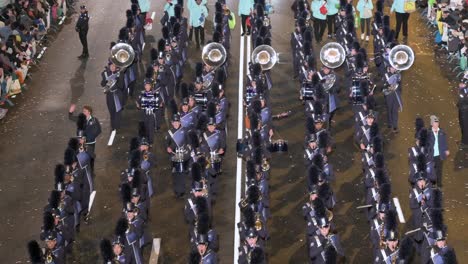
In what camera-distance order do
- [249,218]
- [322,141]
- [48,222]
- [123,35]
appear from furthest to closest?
[123,35] < [322,141] < [48,222] < [249,218]

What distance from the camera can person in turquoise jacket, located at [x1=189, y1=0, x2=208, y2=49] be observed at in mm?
27328

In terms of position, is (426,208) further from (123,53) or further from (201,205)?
(123,53)

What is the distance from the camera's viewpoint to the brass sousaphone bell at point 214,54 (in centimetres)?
2339

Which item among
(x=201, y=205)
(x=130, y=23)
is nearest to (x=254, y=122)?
(x=201, y=205)

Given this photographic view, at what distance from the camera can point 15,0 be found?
28953 millimetres

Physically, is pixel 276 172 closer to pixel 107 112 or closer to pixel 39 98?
pixel 107 112

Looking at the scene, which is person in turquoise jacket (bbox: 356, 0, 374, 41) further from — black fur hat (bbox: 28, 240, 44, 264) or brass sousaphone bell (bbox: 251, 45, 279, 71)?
black fur hat (bbox: 28, 240, 44, 264)

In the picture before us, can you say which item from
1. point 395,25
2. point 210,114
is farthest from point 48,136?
point 395,25

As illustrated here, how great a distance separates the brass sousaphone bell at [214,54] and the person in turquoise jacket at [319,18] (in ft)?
17.0

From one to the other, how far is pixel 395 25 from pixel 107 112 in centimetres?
1007

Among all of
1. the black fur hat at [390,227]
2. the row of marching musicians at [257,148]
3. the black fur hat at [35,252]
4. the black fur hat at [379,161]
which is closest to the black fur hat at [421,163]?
the black fur hat at [379,161]

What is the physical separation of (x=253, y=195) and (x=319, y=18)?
12.0 meters

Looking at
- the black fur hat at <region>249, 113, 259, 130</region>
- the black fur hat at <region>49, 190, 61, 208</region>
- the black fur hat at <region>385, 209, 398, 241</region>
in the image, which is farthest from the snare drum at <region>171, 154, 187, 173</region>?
the black fur hat at <region>385, 209, 398, 241</region>

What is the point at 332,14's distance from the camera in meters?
28.3
